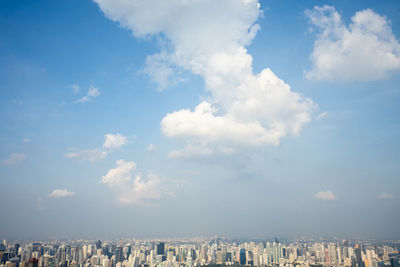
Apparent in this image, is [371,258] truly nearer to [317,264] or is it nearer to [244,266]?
[317,264]

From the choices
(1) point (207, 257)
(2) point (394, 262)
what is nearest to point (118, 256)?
(1) point (207, 257)

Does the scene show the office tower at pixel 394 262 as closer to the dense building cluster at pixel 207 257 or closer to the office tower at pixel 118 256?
the dense building cluster at pixel 207 257

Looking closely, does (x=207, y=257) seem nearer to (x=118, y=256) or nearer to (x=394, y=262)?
(x=118, y=256)

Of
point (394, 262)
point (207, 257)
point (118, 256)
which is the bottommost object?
point (207, 257)

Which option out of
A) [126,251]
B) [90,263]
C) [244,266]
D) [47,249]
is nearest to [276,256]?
[244,266]

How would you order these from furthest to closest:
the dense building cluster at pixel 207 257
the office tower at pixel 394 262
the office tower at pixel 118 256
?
the office tower at pixel 118 256
the dense building cluster at pixel 207 257
the office tower at pixel 394 262

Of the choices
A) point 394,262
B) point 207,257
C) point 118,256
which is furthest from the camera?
point 207,257

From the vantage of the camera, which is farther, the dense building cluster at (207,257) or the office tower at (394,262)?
the dense building cluster at (207,257)

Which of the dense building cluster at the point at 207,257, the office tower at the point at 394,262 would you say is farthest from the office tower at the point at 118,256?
the office tower at the point at 394,262

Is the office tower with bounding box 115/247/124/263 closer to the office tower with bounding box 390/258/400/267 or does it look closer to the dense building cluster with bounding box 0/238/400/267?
the dense building cluster with bounding box 0/238/400/267

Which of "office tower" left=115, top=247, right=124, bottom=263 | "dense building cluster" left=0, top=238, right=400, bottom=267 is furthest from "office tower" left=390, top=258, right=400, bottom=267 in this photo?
"office tower" left=115, top=247, right=124, bottom=263

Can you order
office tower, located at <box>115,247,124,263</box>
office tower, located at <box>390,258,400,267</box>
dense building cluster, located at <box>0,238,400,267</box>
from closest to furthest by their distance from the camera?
office tower, located at <box>390,258,400,267</box> < dense building cluster, located at <box>0,238,400,267</box> < office tower, located at <box>115,247,124,263</box>

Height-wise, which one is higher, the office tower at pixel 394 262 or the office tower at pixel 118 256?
the office tower at pixel 394 262
